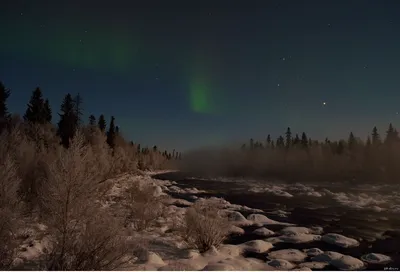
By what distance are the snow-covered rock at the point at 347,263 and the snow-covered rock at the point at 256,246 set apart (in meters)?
1.94

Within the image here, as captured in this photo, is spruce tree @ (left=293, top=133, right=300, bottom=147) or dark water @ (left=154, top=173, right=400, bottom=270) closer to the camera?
dark water @ (left=154, top=173, right=400, bottom=270)

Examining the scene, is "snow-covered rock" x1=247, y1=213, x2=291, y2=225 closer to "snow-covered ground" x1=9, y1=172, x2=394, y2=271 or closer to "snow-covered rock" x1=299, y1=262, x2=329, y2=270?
"snow-covered ground" x1=9, y1=172, x2=394, y2=271

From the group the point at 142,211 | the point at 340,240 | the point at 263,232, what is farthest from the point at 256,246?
the point at 142,211

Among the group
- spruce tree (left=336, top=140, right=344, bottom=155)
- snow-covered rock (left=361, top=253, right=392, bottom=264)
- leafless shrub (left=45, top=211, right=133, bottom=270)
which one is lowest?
snow-covered rock (left=361, top=253, right=392, bottom=264)

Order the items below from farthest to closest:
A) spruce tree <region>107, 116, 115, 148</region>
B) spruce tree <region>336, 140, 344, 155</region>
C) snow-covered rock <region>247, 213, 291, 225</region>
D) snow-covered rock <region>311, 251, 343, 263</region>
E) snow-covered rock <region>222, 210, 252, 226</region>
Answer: spruce tree <region>336, 140, 344, 155</region>
spruce tree <region>107, 116, 115, 148</region>
snow-covered rock <region>247, 213, 291, 225</region>
snow-covered rock <region>222, 210, 252, 226</region>
snow-covered rock <region>311, 251, 343, 263</region>

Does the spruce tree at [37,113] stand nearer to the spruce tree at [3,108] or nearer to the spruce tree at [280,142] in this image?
the spruce tree at [3,108]

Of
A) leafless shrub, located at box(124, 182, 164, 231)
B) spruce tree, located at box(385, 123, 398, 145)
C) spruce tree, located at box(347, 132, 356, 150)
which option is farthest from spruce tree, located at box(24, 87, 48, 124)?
spruce tree, located at box(347, 132, 356, 150)

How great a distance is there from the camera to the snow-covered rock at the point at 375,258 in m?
8.50

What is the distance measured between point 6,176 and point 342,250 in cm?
940

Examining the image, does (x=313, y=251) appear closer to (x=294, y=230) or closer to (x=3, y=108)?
(x=294, y=230)

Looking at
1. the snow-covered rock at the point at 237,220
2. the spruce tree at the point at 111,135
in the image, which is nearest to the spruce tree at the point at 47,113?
the snow-covered rock at the point at 237,220

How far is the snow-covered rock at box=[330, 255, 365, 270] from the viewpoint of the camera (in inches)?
314

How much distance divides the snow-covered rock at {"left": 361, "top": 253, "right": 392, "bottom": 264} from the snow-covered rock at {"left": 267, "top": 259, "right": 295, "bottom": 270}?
237cm

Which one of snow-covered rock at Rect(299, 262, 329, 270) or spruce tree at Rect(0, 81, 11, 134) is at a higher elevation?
spruce tree at Rect(0, 81, 11, 134)
